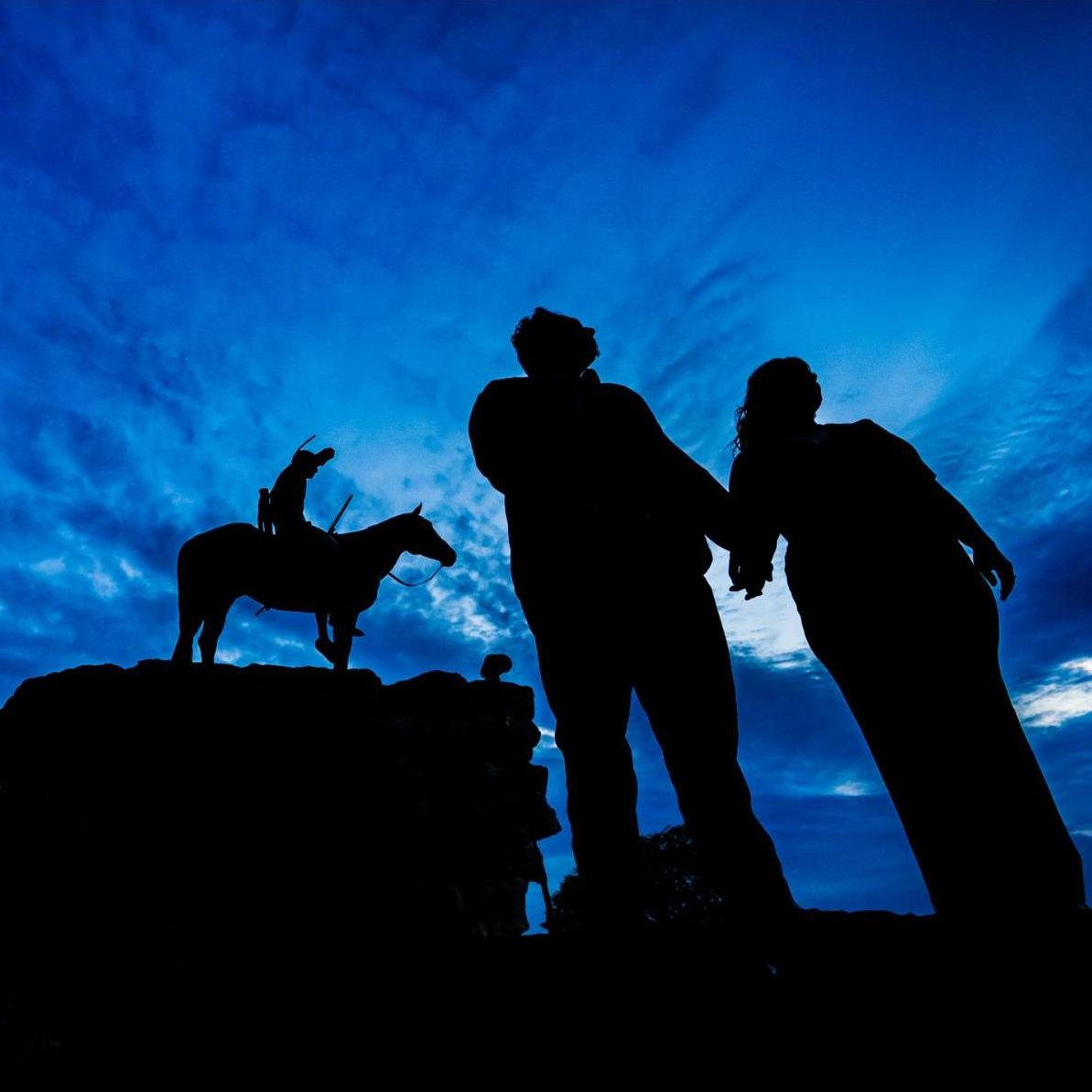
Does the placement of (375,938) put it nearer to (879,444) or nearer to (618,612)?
(618,612)

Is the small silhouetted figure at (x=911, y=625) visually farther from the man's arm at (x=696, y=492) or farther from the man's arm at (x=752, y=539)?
the man's arm at (x=696, y=492)

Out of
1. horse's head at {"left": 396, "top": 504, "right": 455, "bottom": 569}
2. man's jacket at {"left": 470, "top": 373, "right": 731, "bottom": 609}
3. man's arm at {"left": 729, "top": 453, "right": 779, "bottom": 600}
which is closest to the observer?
man's jacket at {"left": 470, "top": 373, "right": 731, "bottom": 609}

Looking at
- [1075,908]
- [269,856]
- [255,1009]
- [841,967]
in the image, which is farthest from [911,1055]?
[269,856]

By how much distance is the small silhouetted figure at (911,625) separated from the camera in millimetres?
2053

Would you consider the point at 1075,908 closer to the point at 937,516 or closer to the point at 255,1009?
the point at 937,516

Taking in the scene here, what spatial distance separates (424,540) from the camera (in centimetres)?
1265

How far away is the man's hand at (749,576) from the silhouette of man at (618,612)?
0.19 meters

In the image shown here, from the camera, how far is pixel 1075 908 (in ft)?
6.02

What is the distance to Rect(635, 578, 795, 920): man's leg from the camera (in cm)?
198

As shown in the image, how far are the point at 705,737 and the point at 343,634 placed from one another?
9.90m

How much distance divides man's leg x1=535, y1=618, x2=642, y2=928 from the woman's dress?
2.84 ft

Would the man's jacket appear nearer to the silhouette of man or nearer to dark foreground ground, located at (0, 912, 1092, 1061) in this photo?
the silhouette of man

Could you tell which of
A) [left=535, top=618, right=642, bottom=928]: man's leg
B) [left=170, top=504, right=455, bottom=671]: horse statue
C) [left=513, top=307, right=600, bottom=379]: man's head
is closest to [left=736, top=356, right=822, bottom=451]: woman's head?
[left=513, top=307, right=600, bottom=379]: man's head

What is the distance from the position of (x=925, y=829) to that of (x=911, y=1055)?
1129 millimetres
